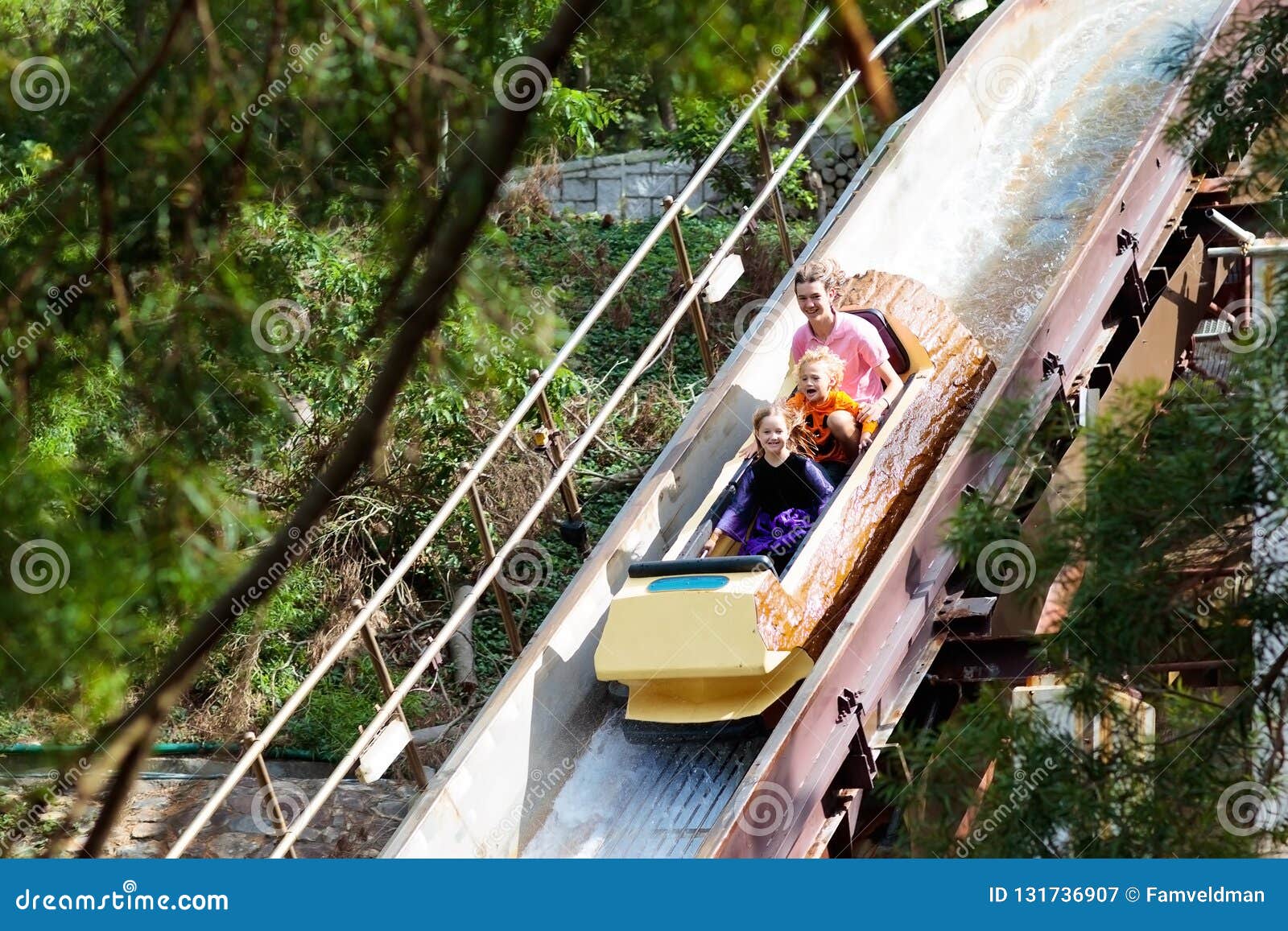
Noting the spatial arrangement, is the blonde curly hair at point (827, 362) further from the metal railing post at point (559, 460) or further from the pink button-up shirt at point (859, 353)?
the metal railing post at point (559, 460)

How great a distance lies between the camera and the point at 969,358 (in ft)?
24.3

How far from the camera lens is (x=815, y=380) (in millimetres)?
6645

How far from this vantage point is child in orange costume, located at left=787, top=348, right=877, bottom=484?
6660 millimetres

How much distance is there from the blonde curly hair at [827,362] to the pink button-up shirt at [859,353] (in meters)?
0.14

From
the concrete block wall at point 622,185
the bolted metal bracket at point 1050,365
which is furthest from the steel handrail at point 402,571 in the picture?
the concrete block wall at point 622,185

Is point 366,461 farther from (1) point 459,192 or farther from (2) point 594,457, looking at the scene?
(2) point 594,457

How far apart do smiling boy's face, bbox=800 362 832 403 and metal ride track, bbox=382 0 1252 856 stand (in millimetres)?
621

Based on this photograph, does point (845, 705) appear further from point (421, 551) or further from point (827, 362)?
point (421, 551)

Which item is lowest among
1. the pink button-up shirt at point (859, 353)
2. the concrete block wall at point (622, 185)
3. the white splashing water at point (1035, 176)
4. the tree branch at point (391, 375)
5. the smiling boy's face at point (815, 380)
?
the tree branch at point (391, 375)

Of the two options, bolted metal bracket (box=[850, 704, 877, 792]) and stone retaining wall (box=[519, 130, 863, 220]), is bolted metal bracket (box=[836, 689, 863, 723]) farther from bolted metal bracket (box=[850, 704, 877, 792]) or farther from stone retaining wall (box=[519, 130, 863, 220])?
stone retaining wall (box=[519, 130, 863, 220])

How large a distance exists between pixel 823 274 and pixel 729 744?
240cm

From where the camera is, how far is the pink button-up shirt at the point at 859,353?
7.04m
